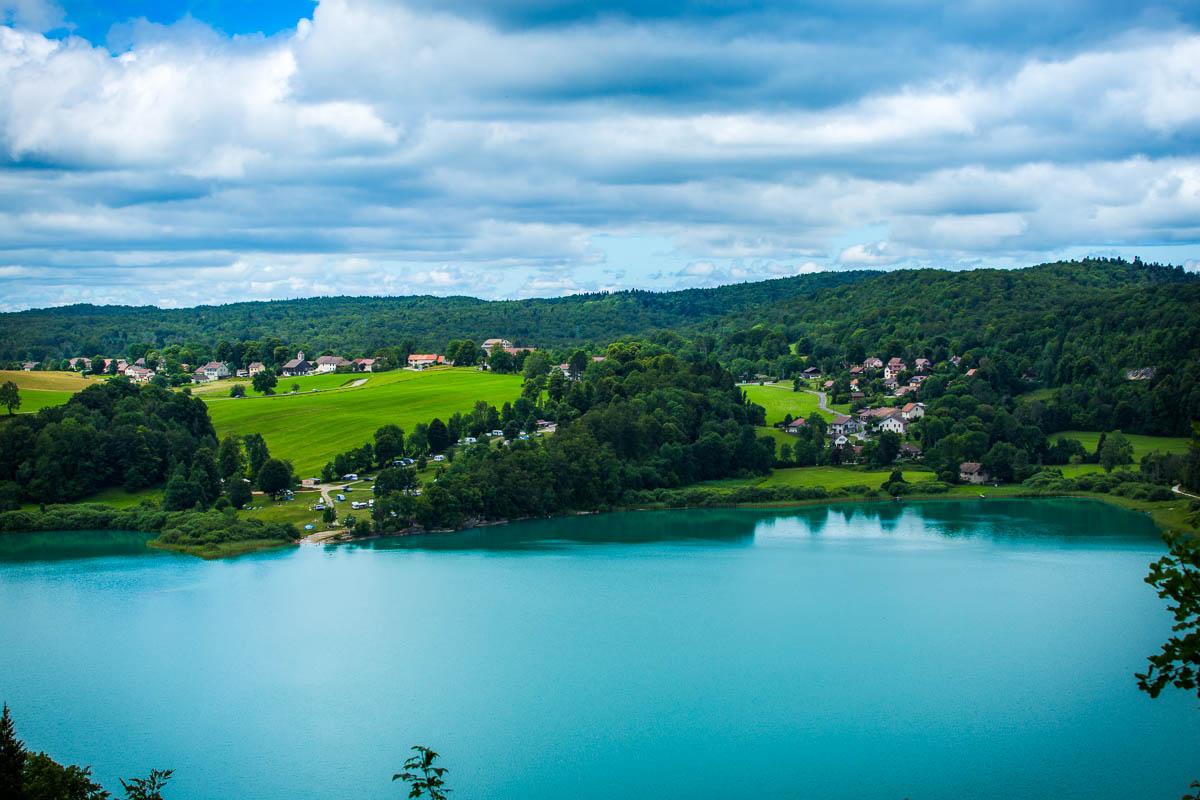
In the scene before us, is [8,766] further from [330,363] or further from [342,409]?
[330,363]

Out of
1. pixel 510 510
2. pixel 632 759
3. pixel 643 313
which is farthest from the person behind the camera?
pixel 643 313

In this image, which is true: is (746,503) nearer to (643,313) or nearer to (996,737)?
(996,737)

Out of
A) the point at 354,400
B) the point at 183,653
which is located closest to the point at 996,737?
the point at 183,653

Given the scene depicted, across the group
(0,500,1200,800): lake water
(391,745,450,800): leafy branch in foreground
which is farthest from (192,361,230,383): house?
(391,745,450,800): leafy branch in foreground

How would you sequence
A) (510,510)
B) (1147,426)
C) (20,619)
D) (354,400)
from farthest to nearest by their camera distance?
(354,400)
(1147,426)
(510,510)
(20,619)

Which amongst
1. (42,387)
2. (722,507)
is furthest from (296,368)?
(722,507)

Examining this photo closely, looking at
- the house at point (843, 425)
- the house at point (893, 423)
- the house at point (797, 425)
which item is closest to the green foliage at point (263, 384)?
the house at point (797, 425)

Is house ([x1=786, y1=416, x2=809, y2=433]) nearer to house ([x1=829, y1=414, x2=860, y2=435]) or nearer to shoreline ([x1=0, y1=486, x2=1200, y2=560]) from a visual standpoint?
house ([x1=829, y1=414, x2=860, y2=435])
